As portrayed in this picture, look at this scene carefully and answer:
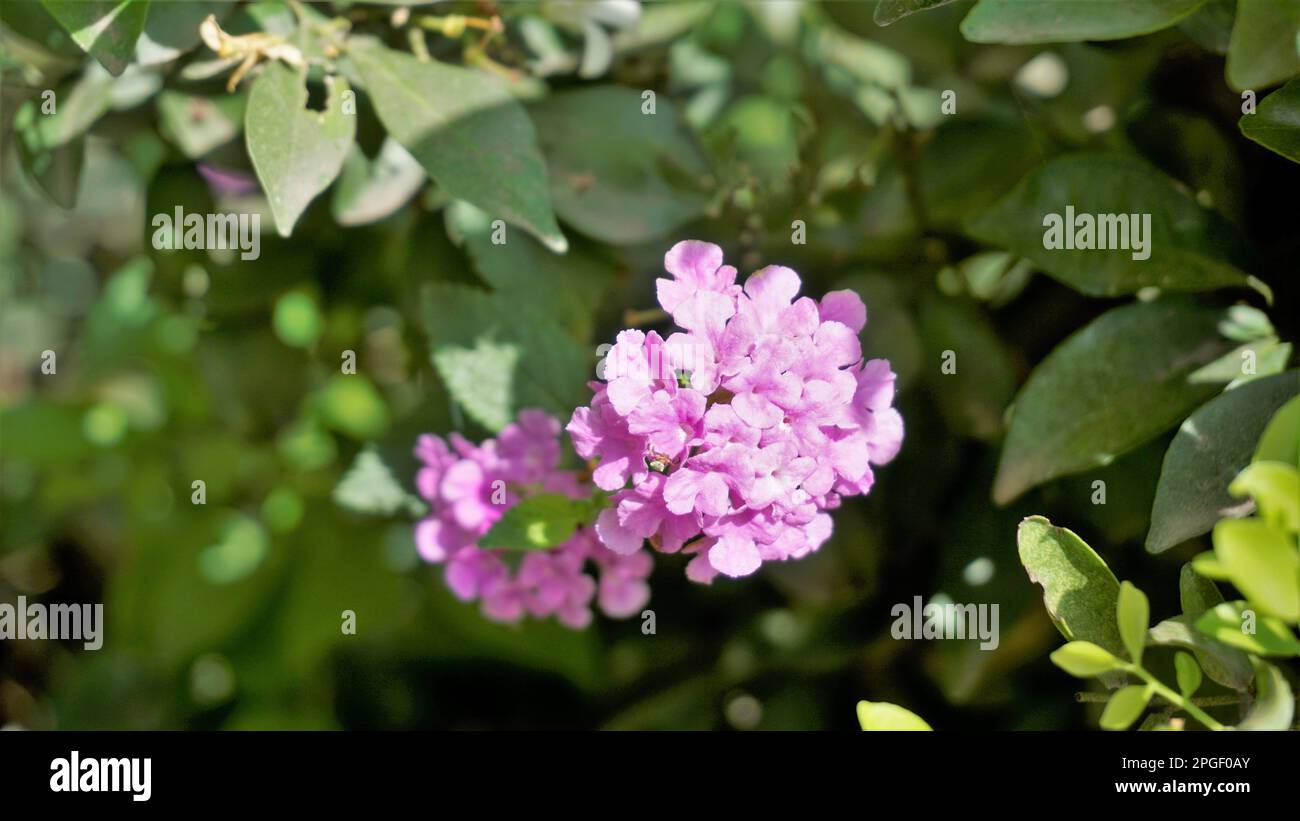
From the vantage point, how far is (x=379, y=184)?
4.19 ft

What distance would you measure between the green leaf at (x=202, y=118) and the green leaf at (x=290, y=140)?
0.23 m

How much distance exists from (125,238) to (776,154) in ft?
4.02

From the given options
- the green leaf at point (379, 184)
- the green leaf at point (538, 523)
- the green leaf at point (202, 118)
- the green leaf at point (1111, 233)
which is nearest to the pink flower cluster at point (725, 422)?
the green leaf at point (538, 523)

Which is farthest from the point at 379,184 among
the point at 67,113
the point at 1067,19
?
the point at 1067,19

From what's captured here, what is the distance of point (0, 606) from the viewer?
5.63 feet

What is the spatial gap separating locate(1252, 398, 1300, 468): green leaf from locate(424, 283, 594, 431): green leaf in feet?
2.02

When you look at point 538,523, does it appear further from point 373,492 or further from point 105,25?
point 105,25

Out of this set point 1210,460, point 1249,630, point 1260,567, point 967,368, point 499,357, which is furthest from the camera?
point 967,368

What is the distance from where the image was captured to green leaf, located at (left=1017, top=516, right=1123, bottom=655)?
88 centimetres

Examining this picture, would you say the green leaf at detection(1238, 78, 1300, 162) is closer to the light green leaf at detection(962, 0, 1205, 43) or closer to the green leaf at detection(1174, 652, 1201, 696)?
the light green leaf at detection(962, 0, 1205, 43)

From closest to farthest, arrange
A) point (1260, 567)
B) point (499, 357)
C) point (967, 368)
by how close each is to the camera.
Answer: point (1260, 567), point (499, 357), point (967, 368)

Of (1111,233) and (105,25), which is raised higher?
(105,25)

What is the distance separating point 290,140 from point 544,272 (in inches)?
13.6
